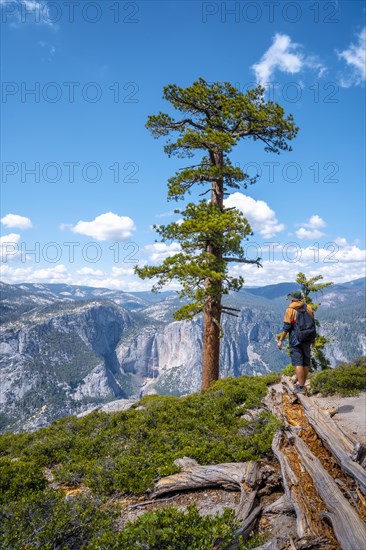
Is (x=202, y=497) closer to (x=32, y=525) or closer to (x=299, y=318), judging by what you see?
(x=32, y=525)

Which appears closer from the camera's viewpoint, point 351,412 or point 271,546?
point 271,546

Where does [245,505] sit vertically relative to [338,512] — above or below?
below

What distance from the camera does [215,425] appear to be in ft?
27.4

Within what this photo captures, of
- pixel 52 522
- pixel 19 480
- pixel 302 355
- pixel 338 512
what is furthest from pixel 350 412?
pixel 19 480

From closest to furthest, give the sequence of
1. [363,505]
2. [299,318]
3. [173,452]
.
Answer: [363,505] < [173,452] < [299,318]

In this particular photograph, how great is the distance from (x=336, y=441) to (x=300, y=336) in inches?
140

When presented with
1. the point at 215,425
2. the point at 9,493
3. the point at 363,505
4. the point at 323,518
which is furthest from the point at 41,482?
the point at 363,505

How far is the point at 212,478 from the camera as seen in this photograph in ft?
18.0

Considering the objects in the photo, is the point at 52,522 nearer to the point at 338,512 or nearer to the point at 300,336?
the point at 338,512

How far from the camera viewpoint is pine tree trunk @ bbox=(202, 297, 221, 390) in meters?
14.7

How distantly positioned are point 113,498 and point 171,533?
2.45 metres

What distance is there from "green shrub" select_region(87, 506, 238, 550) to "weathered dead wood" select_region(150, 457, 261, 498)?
4.16 feet

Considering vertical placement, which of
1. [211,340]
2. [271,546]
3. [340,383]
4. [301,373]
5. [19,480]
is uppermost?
[301,373]

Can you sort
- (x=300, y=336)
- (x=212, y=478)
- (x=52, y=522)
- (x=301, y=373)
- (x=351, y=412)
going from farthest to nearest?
(x=351, y=412), (x=301, y=373), (x=300, y=336), (x=212, y=478), (x=52, y=522)
